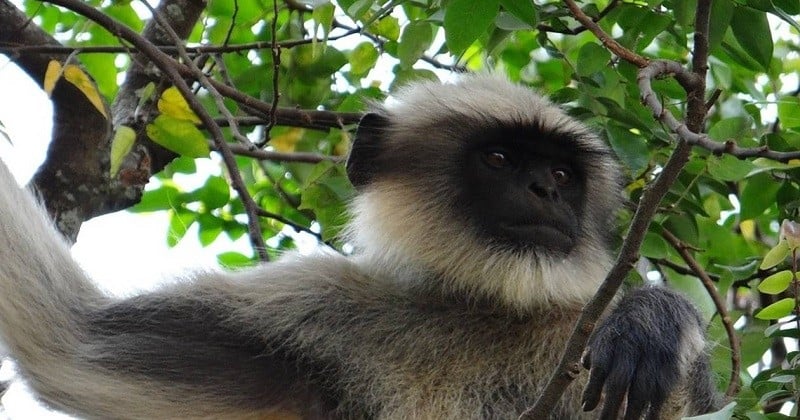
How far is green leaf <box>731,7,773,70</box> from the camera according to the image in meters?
3.20

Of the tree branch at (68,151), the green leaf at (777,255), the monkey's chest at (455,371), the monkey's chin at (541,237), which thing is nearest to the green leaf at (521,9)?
the monkey's chin at (541,237)

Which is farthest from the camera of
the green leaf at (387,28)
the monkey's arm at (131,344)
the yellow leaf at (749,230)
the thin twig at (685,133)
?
the yellow leaf at (749,230)

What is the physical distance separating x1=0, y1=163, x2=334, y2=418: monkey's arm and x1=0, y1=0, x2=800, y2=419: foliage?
337 millimetres

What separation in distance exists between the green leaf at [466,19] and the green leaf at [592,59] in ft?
2.04

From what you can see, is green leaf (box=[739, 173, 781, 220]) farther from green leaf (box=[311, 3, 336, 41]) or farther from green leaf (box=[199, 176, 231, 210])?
green leaf (box=[199, 176, 231, 210])

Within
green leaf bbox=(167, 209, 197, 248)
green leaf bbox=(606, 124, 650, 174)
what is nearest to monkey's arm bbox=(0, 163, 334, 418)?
green leaf bbox=(167, 209, 197, 248)

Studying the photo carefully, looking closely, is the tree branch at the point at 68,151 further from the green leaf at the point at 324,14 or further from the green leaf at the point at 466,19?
the green leaf at the point at 466,19

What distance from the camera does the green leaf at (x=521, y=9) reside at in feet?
10.0

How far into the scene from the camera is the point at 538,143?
370 centimetres

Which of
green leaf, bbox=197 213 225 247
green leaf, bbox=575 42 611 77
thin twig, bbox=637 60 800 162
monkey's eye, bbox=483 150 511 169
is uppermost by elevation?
green leaf, bbox=197 213 225 247

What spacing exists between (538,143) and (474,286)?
0.50 metres

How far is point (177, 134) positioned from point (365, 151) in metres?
0.74

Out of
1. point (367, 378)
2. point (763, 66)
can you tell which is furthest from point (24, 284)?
point (763, 66)

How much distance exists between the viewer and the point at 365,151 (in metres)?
3.95
